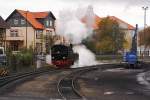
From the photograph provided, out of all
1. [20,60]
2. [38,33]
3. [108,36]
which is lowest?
[20,60]

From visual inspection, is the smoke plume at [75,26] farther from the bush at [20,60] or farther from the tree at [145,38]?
the tree at [145,38]

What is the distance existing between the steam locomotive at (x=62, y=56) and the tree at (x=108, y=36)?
43.1 metres

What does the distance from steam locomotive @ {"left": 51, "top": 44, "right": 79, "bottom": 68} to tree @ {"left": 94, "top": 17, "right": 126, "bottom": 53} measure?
141ft

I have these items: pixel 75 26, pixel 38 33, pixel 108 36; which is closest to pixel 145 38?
pixel 108 36

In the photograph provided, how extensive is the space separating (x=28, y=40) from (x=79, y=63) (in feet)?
121

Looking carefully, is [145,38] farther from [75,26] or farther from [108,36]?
[75,26]

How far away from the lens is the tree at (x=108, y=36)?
333 feet

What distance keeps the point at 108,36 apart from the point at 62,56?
4745cm

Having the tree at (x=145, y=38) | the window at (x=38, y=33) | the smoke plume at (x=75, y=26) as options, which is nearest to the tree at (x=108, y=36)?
the window at (x=38, y=33)

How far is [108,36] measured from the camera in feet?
338

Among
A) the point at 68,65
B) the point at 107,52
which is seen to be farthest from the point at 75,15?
the point at 107,52

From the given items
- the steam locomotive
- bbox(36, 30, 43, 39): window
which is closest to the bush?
the steam locomotive

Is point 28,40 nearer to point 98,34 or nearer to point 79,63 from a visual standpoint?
point 98,34

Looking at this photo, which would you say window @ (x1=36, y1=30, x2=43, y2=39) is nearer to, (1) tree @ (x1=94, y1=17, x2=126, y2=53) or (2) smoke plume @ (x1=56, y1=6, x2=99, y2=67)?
(1) tree @ (x1=94, y1=17, x2=126, y2=53)
